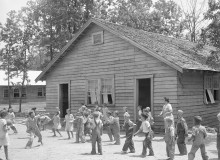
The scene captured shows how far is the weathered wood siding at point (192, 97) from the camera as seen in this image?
15919 mm

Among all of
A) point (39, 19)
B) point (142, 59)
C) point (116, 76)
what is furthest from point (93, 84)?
point (39, 19)

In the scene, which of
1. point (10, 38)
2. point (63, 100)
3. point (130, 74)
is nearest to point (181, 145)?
point (130, 74)

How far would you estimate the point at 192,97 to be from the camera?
54.9ft

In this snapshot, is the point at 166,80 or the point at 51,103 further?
the point at 51,103

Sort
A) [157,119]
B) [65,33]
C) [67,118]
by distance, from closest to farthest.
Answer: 1. [67,118]
2. [157,119]
3. [65,33]

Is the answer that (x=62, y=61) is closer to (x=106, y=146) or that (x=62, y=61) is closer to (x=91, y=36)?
(x=91, y=36)

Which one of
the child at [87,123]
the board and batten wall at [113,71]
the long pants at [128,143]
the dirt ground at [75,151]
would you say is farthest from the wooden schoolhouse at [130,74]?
the long pants at [128,143]

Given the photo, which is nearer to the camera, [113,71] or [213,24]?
[213,24]

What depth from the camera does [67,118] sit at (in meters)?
15.0

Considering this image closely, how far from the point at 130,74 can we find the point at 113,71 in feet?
4.34

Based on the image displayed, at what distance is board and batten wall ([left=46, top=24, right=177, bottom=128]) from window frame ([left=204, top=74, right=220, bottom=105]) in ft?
10.8

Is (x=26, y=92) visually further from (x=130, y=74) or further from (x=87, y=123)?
(x=87, y=123)

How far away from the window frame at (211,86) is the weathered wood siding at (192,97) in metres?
0.33

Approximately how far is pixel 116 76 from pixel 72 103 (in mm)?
4338
